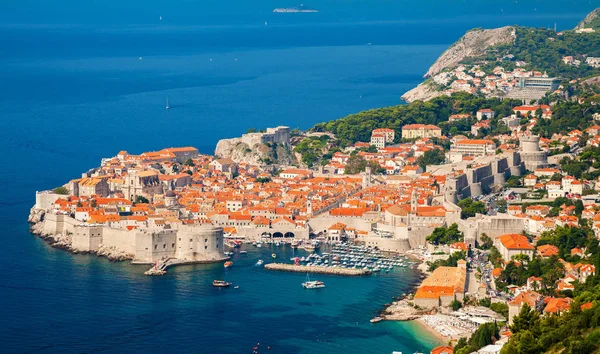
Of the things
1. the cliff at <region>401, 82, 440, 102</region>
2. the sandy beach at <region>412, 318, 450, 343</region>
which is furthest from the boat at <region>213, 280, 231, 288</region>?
A: the cliff at <region>401, 82, 440, 102</region>

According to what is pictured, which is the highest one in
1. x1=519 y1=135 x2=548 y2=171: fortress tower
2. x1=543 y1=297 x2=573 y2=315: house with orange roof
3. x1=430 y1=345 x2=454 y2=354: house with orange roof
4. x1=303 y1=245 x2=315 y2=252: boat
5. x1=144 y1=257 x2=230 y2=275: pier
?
x1=519 y1=135 x2=548 y2=171: fortress tower

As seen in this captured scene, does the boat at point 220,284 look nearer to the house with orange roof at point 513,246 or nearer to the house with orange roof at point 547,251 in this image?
the house with orange roof at point 513,246

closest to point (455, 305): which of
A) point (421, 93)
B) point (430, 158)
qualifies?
point (430, 158)

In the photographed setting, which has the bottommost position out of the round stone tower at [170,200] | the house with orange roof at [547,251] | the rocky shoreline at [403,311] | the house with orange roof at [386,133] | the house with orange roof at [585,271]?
the rocky shoreline at [403,311]

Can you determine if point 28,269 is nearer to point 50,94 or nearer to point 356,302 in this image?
point 356,302

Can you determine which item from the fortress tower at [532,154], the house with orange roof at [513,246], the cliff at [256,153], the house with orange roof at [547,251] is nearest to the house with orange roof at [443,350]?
the house with orange roof at [547,251]

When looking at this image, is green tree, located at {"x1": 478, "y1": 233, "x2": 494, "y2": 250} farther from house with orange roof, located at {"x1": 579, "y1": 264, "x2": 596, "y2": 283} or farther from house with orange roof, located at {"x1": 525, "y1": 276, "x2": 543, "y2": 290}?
house with orange roof, located at {"x1": 579, "y1": 264, "x2": 596, "y2": 283}
